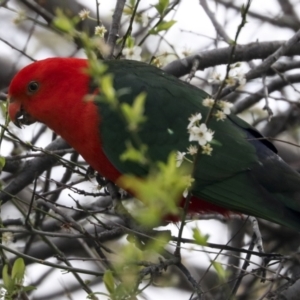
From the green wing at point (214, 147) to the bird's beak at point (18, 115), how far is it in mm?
473

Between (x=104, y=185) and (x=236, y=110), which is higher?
(x=236, y=110)

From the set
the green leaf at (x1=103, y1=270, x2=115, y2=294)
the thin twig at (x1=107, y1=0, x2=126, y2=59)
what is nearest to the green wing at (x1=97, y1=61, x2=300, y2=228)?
the thin twig at (x1=107, y1=0, x2=126, y2=59)

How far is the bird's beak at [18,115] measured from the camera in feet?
12.6

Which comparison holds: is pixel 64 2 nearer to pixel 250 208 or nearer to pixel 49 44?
pixel 49 44

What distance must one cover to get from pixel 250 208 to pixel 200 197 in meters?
0.28

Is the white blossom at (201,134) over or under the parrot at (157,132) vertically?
under

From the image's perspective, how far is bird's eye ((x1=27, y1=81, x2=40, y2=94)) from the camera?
3857 mm

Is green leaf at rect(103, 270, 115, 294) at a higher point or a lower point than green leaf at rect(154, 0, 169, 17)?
lower

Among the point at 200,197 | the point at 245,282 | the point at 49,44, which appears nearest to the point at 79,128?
the point at 200,197

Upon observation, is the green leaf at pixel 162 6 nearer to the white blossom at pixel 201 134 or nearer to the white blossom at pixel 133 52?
the white blossom at pixel 133 52

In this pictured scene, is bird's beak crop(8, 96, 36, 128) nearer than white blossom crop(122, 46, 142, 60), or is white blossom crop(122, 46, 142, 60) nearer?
white blossom crop(122, 46, 142, 60)

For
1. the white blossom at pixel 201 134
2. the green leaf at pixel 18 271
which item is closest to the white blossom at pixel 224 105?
the white blossom at pixel 201 134

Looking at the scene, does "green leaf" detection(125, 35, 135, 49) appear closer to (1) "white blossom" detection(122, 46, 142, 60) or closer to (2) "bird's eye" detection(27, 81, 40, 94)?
(1) "white blossom" detection(122, 46, 142, 60)

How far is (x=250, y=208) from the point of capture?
3.43 m
